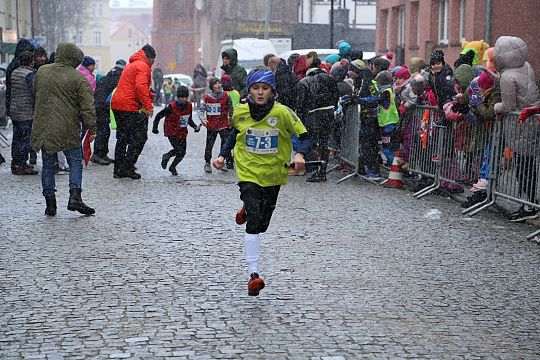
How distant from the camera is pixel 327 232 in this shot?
10.9m

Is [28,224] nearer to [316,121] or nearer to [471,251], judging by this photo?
[471,251]

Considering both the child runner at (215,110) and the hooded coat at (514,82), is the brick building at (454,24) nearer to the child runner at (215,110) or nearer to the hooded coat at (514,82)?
the child runner at (215,110)

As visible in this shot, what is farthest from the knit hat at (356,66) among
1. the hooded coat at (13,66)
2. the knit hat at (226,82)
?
the hooded coat at (13,66)

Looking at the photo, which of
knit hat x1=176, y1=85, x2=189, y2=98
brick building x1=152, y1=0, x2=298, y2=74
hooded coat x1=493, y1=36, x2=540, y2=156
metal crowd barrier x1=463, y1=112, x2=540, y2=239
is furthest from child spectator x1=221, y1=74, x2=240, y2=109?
brick building x1=152, y1=0, x2=298, y2=74

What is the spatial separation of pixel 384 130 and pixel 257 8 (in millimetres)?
78305

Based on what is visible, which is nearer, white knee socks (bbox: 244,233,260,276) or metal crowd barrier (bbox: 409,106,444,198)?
white knee socks (bbox: 244,233,260,276)

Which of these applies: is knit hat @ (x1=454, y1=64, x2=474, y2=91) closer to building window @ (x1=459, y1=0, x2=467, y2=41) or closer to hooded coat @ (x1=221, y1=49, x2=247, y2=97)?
hooded coat @ (x1=221, y1=49, x2=247, y2=97)

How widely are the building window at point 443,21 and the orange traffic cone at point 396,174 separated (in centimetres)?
2009

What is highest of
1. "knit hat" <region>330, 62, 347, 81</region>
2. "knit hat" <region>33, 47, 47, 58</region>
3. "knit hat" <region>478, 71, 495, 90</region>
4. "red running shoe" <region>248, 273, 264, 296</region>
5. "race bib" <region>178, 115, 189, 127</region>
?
"knit hat" <region>33, 47, 47, 58</region>

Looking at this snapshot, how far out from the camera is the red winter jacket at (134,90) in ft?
51.4

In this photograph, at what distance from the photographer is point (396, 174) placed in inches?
601

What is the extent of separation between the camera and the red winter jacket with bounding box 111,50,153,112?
1567cm

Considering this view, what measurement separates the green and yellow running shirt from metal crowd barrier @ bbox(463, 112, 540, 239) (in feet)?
12.5

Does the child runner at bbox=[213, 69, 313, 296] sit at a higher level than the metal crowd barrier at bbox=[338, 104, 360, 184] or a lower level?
higher
